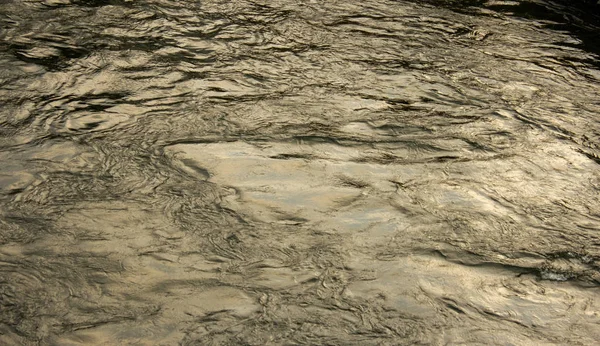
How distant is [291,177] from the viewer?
318 centimetres

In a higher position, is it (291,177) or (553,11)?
(553,11)

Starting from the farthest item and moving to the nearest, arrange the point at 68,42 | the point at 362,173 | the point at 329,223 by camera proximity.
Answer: the point at 68,42
the point at 362,173
the point at 329,223

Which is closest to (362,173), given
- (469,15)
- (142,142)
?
(142,142)

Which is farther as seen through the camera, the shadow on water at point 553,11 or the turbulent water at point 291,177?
the shadow on water at point 553,11

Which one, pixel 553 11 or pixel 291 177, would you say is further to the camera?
pixel 553 11

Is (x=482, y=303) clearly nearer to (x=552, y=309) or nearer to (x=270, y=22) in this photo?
(x=552, y=309)

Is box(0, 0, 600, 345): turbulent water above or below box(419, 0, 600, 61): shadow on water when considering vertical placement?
below

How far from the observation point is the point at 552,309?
2535 mm

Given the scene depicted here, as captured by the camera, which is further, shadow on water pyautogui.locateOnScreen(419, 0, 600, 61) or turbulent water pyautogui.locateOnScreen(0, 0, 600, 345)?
shadow on water pyautogui.locateOnScreen(419, 0, 600, 61)

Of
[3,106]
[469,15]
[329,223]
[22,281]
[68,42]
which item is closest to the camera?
[22,281]

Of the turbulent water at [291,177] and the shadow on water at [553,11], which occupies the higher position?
the shadow on water at [553,11]

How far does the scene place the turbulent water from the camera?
2.41 m

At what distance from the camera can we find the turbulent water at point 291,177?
2.41 m

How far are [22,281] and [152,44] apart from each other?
2131 mm
